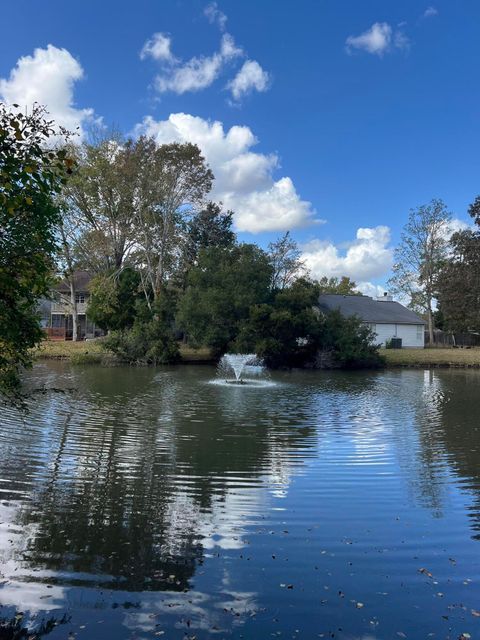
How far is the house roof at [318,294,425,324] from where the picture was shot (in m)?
49.2

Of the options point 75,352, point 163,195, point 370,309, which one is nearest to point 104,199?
point 163,195

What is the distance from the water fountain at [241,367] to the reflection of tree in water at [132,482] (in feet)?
38.6

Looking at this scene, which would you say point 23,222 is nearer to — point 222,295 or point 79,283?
point 222,295

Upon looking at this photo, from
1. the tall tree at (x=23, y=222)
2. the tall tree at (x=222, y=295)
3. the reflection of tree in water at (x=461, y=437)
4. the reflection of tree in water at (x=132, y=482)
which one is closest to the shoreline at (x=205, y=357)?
the tall tree at (x=222, y=295)

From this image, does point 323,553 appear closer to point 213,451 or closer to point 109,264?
point 213,451

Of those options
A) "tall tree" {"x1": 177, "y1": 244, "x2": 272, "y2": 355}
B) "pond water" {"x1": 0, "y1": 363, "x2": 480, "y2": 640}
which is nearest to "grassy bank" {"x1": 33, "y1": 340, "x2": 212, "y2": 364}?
"tall tree" {"x1": 177, "y1": 244, "x2": 272, "y2": 355}

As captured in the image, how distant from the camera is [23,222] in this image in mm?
Answer: 4953

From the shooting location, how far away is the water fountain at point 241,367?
28.6 m

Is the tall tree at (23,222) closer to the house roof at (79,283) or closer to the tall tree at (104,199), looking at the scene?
the tall tree at (104,199)

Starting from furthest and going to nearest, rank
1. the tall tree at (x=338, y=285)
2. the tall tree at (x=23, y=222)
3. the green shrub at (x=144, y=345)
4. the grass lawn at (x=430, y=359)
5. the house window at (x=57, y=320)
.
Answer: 1. the tall tree at (x=338, y=285)
2. the house window at (x=57, y=320)
3. the grass lawn at (x=430, y=359)
4. the green shrub at (x=144, y=345)
5. the tall tree at (x=23, y=222)

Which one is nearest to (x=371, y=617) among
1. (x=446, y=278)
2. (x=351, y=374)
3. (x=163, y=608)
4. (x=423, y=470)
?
(x=163, y=608)

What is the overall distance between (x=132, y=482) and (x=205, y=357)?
29.6m

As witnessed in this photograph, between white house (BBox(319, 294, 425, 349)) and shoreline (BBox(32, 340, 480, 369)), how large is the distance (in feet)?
22.1

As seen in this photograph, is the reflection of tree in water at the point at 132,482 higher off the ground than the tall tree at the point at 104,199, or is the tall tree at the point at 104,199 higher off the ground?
the tall tree at the point at 104,199
